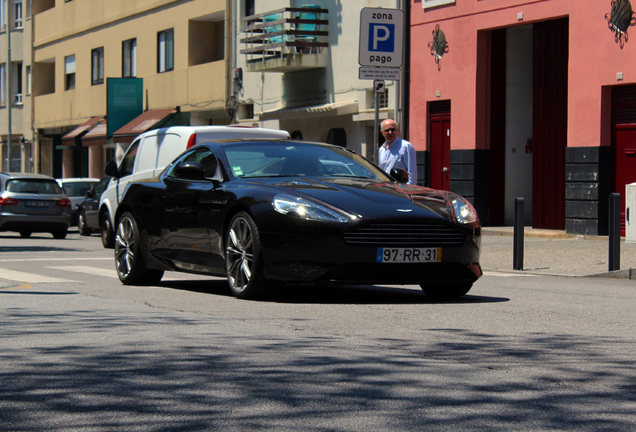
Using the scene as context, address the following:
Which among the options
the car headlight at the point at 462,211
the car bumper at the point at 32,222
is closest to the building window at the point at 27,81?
the car bumper at the point at 32,222

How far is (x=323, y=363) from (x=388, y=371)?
15.6 inches

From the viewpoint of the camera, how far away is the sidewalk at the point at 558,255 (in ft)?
45.5

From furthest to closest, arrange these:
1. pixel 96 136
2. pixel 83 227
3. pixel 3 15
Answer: pixel 3 15 → pixel 96 136 → pixel 83 227

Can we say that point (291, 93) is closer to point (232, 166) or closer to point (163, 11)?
point (163, 11)

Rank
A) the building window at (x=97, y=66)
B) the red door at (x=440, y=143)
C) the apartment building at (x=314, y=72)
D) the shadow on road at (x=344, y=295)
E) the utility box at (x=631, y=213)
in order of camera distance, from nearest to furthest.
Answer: the shadow on road at (x=344, y=295) < the utility box at (x=631, y=213) < the red door at (x=440, y=143) < the apartment building at (x=314, y=72) < the building window at (x=97, y=66)

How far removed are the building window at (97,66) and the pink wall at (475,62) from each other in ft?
71.7

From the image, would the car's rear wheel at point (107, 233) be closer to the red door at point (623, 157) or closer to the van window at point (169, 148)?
the van window at point (169, 148)

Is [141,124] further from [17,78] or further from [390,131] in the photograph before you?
[390,131]

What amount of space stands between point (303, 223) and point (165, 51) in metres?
31.9

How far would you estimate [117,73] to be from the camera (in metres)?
43.6

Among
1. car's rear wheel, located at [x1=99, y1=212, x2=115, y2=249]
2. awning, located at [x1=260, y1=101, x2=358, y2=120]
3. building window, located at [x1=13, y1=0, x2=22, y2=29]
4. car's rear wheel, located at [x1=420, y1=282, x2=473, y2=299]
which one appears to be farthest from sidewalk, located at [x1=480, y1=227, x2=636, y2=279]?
building window, located at [x1=13, y1=0, x2=22, y2=29]

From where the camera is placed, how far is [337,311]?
833 cm

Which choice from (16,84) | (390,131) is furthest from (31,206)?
(16,84)

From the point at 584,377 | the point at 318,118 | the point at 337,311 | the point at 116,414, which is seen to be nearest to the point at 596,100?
the point at 318,118
